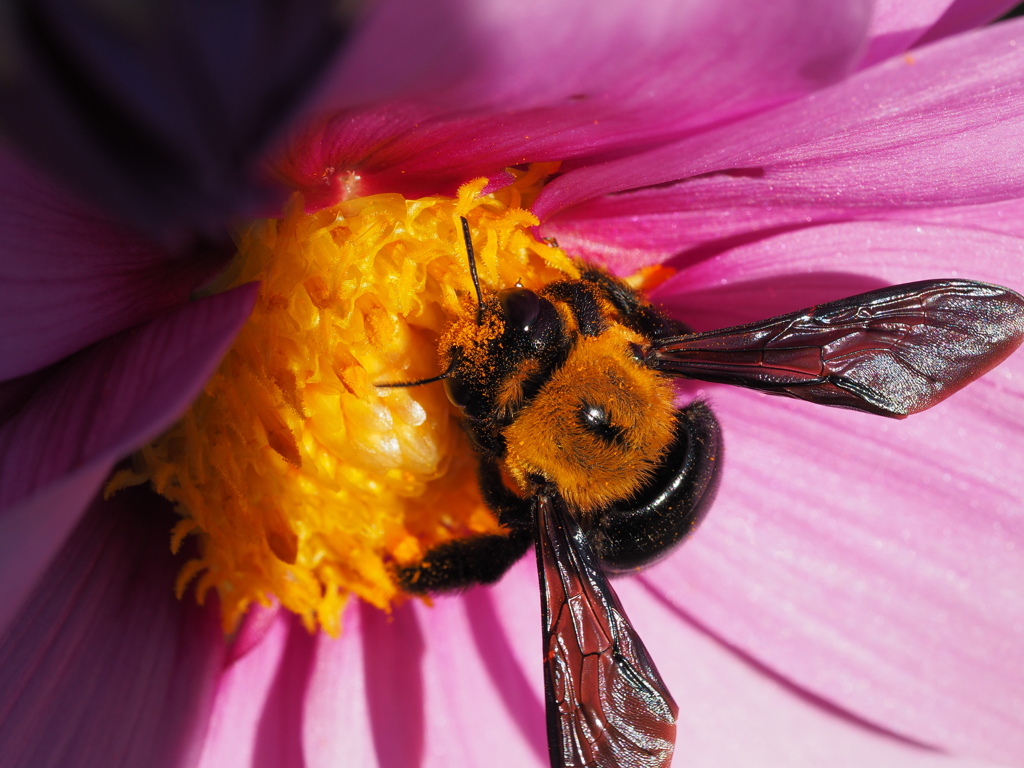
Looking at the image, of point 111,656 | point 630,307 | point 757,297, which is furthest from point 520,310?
point 111,656

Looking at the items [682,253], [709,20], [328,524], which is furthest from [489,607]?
[709,20]

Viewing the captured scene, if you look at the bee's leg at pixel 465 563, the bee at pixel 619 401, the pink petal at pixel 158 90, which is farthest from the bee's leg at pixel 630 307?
the pink petal at pixel 158 90

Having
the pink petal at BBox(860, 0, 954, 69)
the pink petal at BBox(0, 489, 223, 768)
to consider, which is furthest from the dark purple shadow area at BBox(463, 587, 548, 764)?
the pink petal at BBox(860, 0, 954, 69)

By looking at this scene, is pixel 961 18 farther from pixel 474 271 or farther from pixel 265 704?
pixel 265 704

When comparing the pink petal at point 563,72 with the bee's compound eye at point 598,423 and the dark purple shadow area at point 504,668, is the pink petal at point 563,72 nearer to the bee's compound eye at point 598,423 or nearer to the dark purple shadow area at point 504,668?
the bee's compound eye at point 598,423

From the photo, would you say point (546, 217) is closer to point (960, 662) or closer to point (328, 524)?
point (328, 524)

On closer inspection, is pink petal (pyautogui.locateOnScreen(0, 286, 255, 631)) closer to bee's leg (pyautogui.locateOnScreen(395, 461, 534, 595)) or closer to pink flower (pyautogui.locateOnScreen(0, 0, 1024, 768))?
pink flower (pyautogui.locateOnScreen(0, 0, 1024, 768))
